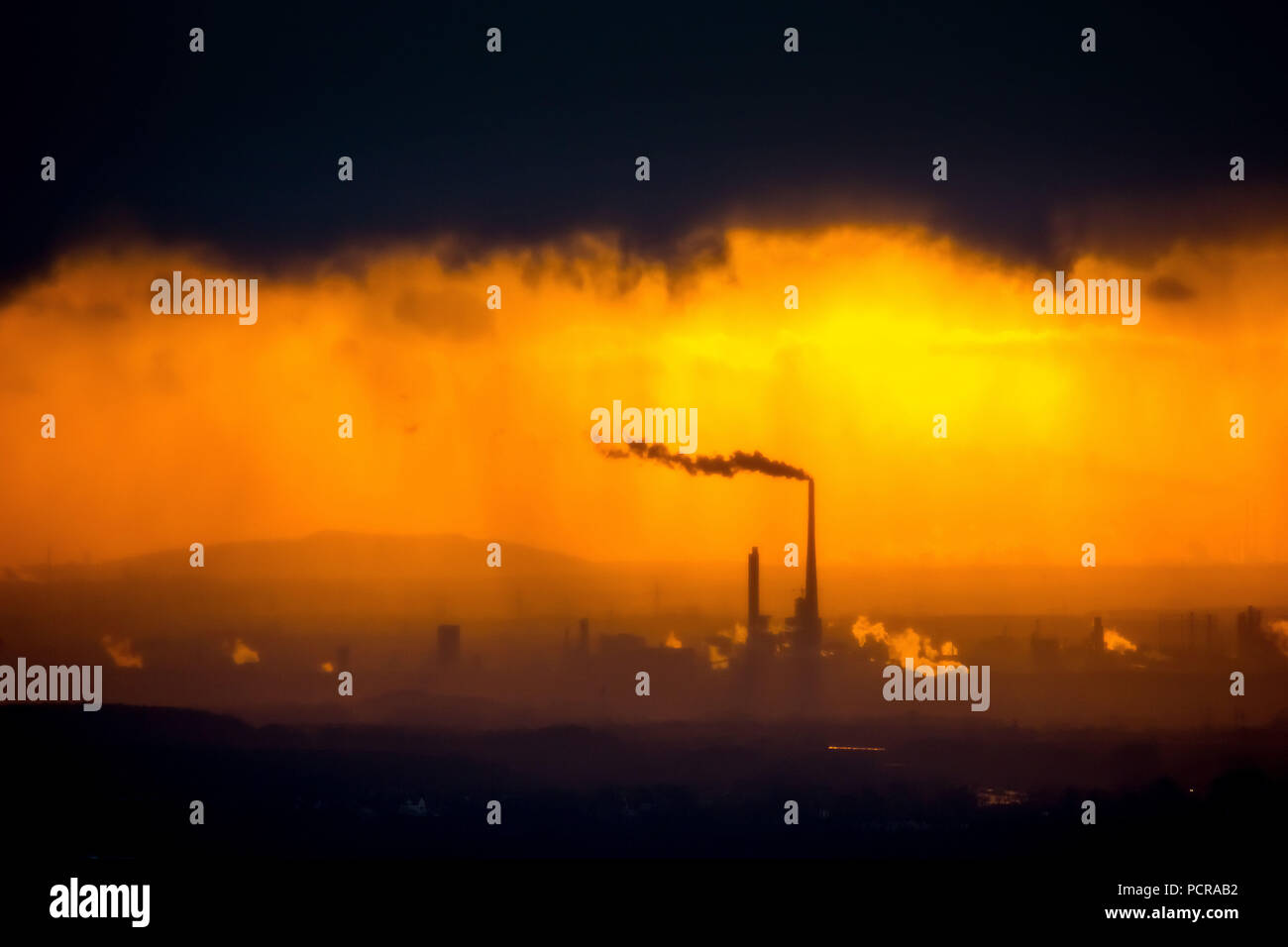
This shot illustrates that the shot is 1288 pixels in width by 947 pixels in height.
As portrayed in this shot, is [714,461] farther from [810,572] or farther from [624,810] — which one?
[624,810]

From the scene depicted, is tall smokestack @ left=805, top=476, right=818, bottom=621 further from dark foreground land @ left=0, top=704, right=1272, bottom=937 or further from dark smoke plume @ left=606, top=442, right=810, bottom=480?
dark foreground land @ left=0, top=704, right=1272, bottom=937

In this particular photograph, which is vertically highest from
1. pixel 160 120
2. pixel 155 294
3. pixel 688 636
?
pixel 160 120

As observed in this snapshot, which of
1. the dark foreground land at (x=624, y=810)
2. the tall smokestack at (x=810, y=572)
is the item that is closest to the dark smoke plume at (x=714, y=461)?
the tall smokestack at (x=810, y=572)

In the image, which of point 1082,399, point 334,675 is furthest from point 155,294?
point 1082,399
